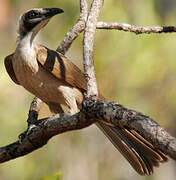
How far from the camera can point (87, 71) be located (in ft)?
16.1

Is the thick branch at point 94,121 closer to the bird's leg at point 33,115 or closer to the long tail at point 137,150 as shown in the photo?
the bird's leg at point 33,115

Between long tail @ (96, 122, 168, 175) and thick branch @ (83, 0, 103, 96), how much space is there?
1.02 meters

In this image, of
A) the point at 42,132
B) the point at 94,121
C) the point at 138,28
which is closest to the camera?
the point at 94,121

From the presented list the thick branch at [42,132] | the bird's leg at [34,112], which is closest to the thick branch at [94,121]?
the thick branch at [42,132]

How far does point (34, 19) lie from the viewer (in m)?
6.47

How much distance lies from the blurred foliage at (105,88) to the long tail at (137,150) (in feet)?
10.2

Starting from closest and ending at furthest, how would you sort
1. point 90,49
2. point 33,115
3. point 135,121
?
point 135,121 < point 90,49 < point 33,115

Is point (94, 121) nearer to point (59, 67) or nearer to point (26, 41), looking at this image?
point (59, 67)

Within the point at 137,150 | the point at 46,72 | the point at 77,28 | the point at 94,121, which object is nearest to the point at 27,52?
the point at 46,72

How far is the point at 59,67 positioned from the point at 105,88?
304cm

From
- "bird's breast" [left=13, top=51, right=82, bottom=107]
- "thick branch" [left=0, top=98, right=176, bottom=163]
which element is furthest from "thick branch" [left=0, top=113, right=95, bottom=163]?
"bird's breast" [left=13, top=51, right=82, bottom=107]

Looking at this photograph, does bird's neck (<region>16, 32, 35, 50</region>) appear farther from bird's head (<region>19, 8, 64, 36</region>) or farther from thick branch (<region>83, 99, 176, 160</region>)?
thick branch (<region>83, 99, 176, 160</region>)

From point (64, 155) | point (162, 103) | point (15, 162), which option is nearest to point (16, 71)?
point (15, 162)

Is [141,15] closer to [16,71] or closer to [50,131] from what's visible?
[16,71]
